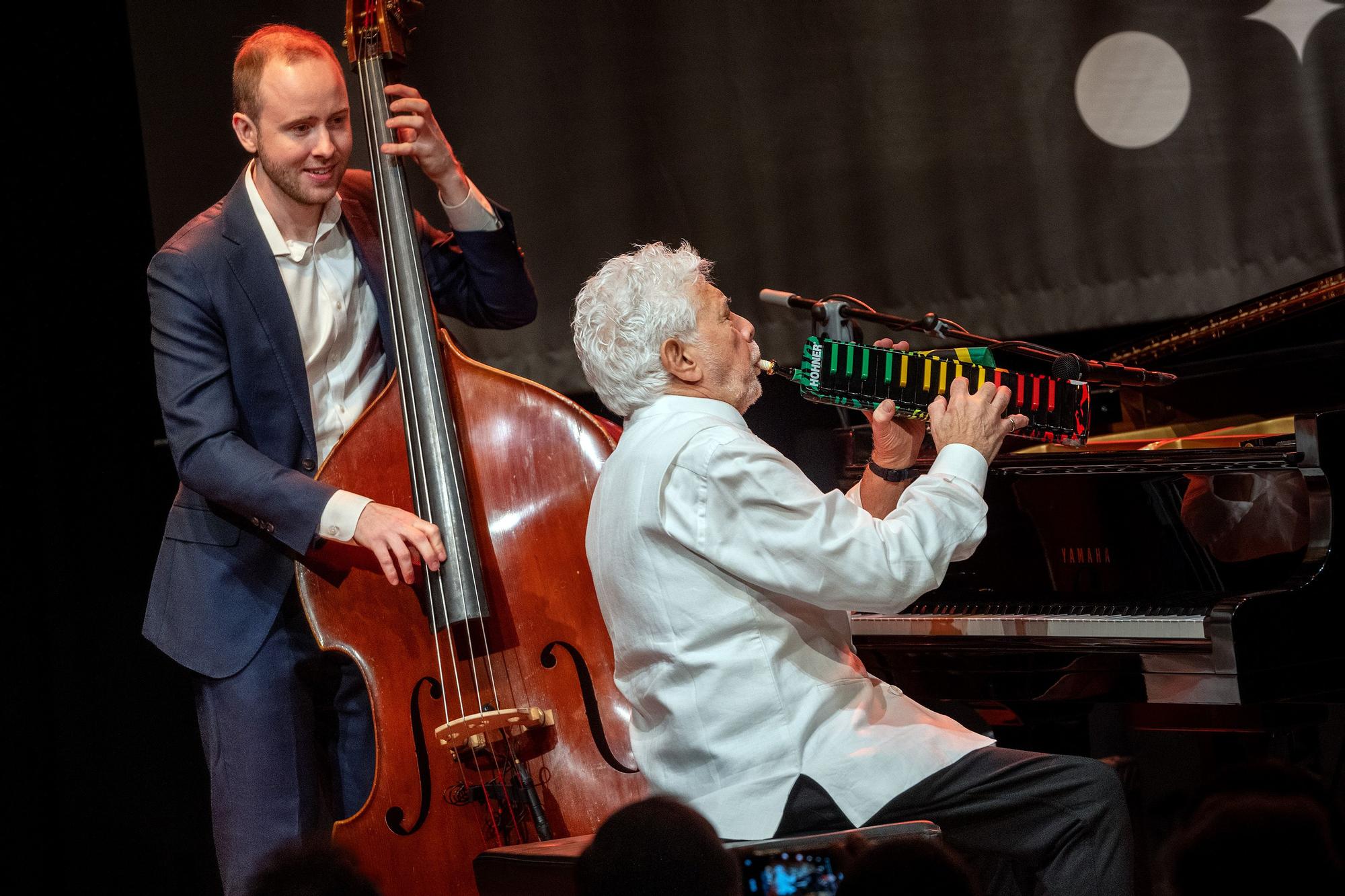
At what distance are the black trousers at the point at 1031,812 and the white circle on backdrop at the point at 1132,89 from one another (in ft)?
7.16

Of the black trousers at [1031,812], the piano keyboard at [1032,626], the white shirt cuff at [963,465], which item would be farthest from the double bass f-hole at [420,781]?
the white shirt cuff at [963,465]

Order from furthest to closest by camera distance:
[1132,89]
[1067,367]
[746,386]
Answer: [1132,89] → [1067,367] → [746,386]

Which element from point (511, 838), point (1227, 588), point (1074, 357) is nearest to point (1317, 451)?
point (1227, 588)

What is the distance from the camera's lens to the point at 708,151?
12.3 feet

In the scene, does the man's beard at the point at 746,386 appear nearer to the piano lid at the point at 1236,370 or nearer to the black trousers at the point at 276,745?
the black trousers at the point at 276,745

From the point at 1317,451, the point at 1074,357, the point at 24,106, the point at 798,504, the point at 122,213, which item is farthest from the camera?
the point at 122,213

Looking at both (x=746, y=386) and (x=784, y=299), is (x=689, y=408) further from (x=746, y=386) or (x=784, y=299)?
(x=784, y=299)

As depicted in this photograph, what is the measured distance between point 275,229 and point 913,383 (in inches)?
50.2

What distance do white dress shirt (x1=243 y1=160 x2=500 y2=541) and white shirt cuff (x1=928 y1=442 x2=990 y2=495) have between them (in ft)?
3.71

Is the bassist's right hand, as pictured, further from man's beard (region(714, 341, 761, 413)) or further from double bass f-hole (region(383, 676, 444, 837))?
man's beard (region(714, 341, 761, 413))

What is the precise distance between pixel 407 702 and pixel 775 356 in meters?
1.76

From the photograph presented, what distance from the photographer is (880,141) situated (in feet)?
12.2

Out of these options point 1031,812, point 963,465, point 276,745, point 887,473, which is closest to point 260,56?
point 276,745

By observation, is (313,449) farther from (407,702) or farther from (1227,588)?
(1227,588)
